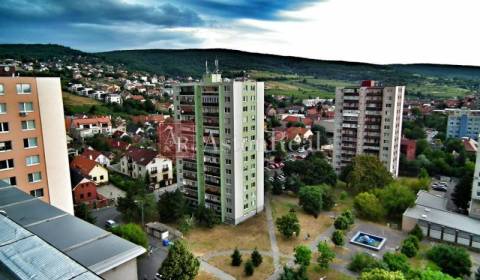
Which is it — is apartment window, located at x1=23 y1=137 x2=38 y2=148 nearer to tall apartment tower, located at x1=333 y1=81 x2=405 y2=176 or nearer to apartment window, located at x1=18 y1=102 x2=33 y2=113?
apartment window, located at x1=18 y1=102 x2=33 y2=113

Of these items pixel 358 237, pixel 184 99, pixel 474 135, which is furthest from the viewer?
pixel 474 135

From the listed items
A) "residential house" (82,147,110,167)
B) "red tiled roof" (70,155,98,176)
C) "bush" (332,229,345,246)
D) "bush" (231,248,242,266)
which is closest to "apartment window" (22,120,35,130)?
"bush" (231,248,242,266)

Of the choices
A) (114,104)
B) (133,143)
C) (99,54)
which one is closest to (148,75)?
(99,54)

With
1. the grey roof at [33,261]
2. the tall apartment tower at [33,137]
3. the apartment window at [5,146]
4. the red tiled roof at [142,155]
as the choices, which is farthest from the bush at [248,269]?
the red tiled roof at [142,155]

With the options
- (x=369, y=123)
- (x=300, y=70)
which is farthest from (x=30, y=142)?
(x=300, y=70)

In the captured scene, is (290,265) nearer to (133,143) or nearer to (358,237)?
(358,237)

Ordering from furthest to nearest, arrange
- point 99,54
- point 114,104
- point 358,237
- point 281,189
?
point 99,54 → point 114,104 → point 281,189 → point 358,237
